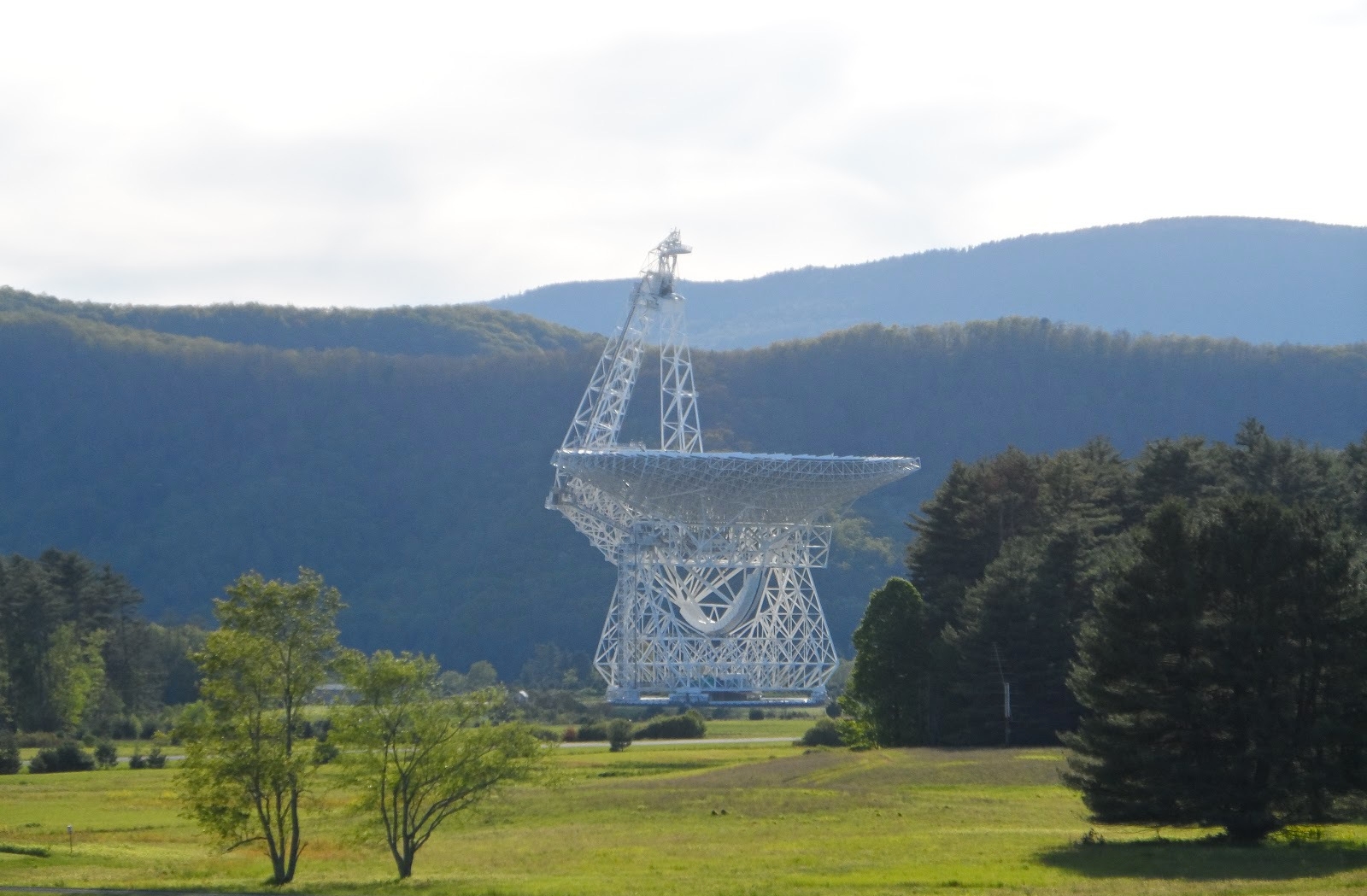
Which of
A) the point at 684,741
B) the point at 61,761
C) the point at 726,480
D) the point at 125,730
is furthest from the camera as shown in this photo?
the point at 726,480

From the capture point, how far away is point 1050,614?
53.1 m

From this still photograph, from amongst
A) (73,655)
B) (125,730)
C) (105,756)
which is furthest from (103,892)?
(125,730)

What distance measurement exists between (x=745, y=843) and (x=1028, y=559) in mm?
23022

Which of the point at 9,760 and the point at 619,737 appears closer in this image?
the point at 9,760

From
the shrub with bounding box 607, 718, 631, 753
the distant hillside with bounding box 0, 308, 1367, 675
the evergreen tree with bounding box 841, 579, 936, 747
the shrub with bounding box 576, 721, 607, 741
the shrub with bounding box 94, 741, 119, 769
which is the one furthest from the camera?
the distant hillside with bounding box 0, 308, 1367, 675

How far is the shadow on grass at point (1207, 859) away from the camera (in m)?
26.9

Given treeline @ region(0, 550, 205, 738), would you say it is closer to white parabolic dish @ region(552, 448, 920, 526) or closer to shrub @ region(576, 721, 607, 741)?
shrub @ region(576, 721, 607, 741)

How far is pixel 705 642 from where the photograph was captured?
86688mm

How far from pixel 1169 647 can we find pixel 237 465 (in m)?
165

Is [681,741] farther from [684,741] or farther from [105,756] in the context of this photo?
[105,756]

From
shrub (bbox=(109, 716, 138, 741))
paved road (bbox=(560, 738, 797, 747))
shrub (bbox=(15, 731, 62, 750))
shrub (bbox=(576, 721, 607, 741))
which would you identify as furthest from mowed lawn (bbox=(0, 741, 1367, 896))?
shrub (bbox=(109, 716, 138, 741))

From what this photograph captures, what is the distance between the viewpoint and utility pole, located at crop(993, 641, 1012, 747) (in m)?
53.3

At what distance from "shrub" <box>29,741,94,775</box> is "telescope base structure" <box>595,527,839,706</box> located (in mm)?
30609

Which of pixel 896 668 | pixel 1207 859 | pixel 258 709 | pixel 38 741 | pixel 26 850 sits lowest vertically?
pixel 38 741
